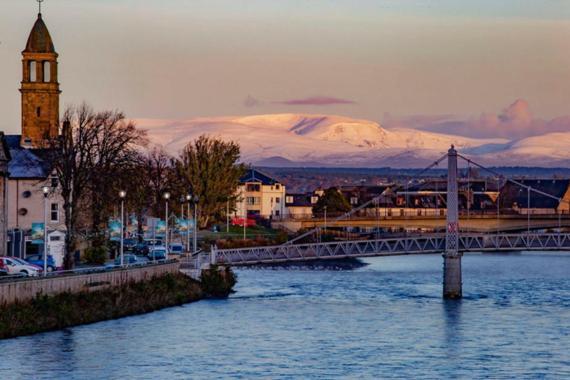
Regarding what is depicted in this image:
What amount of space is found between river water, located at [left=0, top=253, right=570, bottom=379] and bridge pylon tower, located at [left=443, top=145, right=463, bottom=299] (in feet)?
4.05

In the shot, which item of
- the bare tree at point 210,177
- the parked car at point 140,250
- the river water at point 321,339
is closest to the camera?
the river water at point 321,339

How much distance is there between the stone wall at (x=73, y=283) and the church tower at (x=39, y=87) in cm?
3425

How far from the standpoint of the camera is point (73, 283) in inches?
2977

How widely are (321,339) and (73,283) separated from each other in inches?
440

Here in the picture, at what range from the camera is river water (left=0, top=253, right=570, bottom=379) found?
63.4m

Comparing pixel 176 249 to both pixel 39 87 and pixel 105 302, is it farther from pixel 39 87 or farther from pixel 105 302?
pixel 105 302

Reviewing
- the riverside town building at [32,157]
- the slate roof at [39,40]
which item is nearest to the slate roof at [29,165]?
the riverside town building at [32,157]

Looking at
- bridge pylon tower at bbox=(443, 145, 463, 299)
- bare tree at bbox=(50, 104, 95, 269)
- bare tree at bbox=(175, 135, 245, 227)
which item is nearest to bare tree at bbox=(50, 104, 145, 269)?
bare tree at bbox=(50, 104, 95, 269)

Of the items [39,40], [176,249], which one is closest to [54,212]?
[176,249]

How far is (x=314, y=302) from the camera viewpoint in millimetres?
97438

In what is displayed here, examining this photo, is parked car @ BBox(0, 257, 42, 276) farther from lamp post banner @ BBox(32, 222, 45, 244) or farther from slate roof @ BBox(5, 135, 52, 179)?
slate roof @ BBox(5, 135, 52, 179)

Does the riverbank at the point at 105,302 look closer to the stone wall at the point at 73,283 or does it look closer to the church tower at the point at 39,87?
the stone wall at the point at 73,283

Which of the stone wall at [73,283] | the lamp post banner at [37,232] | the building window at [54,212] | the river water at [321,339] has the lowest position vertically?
the river water at [321,339]

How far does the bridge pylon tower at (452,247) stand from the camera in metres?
104
